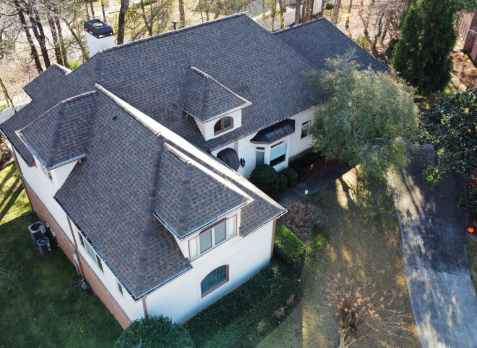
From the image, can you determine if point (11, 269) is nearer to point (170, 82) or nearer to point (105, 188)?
point (105, 188)

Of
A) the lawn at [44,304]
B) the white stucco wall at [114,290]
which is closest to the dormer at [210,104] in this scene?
the white stucco wall at [114,290]

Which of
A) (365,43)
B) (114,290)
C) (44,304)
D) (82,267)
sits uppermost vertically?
(114,290)

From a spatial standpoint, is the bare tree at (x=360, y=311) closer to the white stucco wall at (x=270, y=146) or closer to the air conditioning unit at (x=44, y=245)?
the white stucco wall at (x=270, y=146)

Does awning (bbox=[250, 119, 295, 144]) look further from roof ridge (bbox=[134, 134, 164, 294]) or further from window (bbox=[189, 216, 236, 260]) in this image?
roof ridge (bbox=[134, 134, 164, 294])

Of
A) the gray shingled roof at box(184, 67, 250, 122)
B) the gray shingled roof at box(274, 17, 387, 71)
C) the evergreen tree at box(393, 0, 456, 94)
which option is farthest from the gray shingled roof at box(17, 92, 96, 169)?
the evergreen tree at box(393, 0, 456, 94)

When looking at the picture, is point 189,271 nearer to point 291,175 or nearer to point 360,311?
point 360,311

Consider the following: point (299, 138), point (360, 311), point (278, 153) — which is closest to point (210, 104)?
point (278, 153)
